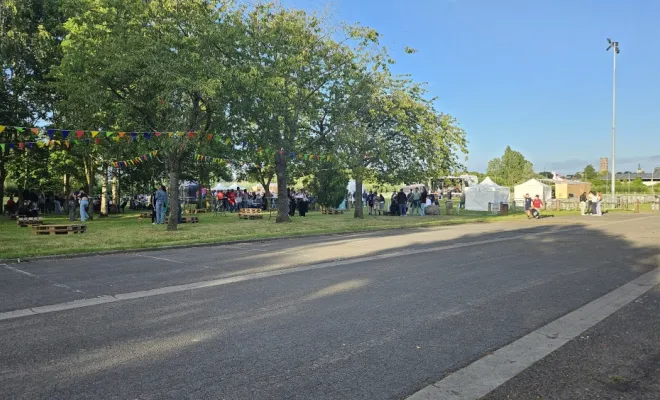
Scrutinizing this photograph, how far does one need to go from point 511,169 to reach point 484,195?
5849cm

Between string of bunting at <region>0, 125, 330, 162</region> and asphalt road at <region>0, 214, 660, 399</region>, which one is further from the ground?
string of bunting at <region>0, 125, 330, 162</region>

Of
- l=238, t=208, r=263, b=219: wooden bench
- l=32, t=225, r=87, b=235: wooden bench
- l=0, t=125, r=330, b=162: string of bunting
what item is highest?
l=0, t=125, r=330, b=162: string of bunting

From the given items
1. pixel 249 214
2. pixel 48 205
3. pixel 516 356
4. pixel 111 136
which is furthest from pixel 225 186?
pixel 516 356

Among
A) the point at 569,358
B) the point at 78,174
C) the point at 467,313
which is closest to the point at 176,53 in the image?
the point at 467,313

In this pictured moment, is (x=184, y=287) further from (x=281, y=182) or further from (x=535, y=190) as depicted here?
(x=535, y=190)

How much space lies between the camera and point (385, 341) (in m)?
4.71

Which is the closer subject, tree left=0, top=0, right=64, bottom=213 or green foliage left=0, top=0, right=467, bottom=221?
green foliage left=0, top=0, right=467, bottom=221

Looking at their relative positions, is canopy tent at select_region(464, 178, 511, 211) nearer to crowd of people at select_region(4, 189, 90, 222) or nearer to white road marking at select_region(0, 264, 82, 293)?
crowd of people at select_region(4, 189, 90, 222)

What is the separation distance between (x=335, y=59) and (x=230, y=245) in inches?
491

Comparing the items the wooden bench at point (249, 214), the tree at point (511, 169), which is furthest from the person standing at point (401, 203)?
the tree at point (511, 169)

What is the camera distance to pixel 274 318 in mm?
5578

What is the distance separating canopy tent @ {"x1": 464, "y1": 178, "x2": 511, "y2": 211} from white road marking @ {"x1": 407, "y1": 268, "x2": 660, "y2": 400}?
3160 centimetres

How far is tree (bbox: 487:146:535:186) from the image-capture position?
287 feet

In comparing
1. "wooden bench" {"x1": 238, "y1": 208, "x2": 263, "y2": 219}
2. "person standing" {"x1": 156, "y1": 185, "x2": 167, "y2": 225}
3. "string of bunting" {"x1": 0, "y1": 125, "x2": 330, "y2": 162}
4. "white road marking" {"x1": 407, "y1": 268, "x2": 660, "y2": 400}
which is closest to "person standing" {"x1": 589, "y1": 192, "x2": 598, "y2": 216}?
"string of bunting" {"x1": 0, "y1": 125, "x2": 330, "y2": 162}
